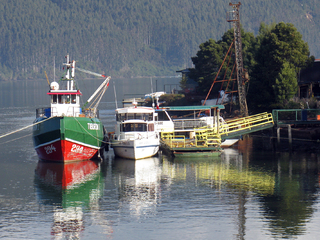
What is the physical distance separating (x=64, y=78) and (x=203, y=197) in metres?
23.5

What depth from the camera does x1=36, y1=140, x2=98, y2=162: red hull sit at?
4543cm

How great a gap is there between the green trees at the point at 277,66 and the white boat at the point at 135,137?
21105 millimetres

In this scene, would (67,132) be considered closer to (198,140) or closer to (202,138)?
(198,140)

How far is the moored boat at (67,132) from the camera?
44.9 m

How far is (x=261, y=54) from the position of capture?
6794cm

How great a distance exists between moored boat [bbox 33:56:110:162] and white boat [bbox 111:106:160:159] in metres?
2.16

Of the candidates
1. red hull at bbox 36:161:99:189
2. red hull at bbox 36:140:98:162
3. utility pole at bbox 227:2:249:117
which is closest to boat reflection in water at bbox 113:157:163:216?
red hull at bbox 36:161:99:189

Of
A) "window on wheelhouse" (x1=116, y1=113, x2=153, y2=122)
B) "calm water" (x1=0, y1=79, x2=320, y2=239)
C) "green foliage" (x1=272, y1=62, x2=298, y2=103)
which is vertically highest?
"green foliage" (x1=272, y1=62, x2=298, y2=103)

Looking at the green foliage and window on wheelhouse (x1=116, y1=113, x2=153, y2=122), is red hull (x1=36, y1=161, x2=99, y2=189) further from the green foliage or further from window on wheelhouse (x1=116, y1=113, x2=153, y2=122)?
the green foliage

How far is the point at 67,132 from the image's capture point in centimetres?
4478

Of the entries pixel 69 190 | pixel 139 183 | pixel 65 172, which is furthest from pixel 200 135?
pixel 69 190

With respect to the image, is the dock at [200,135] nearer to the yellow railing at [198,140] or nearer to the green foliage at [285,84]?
the yellow railing at [198,140]

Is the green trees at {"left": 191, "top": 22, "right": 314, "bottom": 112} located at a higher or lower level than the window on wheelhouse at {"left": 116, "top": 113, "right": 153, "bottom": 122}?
higher

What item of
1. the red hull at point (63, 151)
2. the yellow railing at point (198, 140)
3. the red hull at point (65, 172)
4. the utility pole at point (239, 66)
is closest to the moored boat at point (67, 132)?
the red hull at point (63, 151)
